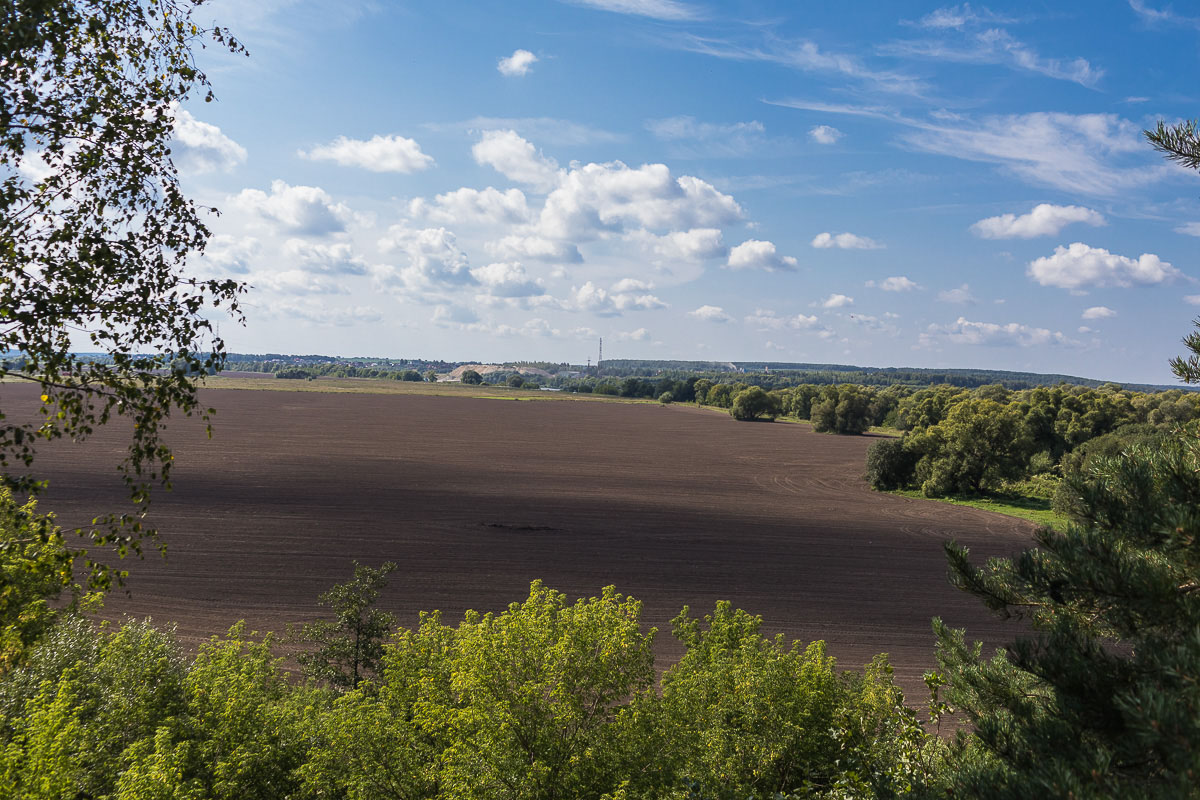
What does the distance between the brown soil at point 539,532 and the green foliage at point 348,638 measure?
14.7 ft

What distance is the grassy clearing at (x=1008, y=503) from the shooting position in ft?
172

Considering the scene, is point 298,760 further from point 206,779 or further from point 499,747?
point 499,747

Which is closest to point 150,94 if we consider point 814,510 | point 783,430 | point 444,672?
point 444,672

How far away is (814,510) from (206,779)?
1855 inches

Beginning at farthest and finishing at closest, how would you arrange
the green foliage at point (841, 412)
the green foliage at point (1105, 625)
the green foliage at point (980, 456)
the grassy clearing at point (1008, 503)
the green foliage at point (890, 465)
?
the green foliage at point (841, 412)
the green foliage at point (890, 465)
the green foliage at point (980, 456)
the grassy clearing at point (1008, 503)
the green foliage at point (1105, 625)

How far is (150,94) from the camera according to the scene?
24.0 feet

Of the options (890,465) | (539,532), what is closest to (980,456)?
(890,465)

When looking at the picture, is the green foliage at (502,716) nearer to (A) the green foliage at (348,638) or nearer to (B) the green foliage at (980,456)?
(A) the green foliage at (348,638)

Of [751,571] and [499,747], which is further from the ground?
[499,747]

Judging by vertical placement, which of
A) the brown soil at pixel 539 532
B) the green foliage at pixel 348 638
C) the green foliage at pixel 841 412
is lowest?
the brown soil at pixel 539 532

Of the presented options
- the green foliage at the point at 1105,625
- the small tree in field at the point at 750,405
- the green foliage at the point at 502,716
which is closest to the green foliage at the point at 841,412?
the small tree in field at the point at 750,405

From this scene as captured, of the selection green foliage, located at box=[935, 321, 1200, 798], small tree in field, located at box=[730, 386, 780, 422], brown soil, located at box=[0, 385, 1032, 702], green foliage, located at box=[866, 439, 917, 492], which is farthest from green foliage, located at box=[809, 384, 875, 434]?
green foliage, located at box=[935, 321, 1200, 798]

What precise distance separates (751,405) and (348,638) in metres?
125

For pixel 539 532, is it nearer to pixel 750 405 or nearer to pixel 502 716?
pixel 502 716
